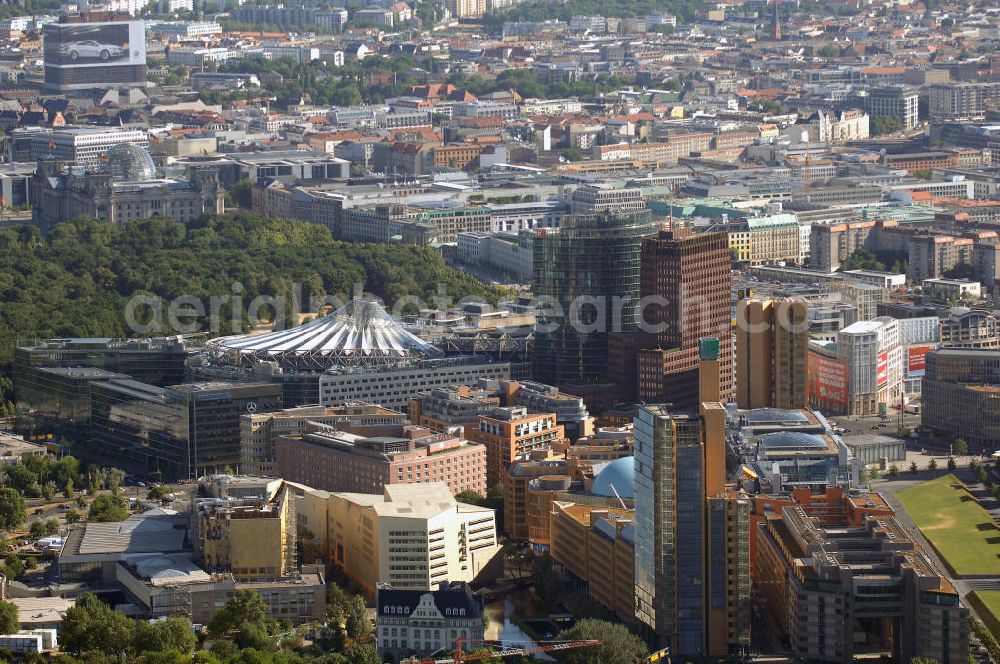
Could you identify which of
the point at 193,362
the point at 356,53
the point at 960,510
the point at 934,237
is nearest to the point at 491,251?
the point at 934,237

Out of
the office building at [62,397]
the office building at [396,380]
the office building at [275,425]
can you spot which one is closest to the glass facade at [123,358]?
the office building at [62,397]

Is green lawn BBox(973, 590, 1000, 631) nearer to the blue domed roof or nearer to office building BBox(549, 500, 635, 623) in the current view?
office building BBox(549, 500, 635, 623)

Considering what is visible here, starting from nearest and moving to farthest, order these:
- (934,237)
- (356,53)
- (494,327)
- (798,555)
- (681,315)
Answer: (798,555), (681,315), (494,327), (934,237), (356,53)

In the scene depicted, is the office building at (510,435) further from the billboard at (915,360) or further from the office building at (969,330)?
the office building at (969,330)

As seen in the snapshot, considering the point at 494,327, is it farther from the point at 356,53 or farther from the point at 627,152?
the point at 356,53

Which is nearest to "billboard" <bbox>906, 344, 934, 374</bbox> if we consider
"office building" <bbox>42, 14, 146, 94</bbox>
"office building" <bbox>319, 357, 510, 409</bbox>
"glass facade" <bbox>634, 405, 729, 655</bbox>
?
"office building" <bbox>319, 357, 510, 409</bbox>

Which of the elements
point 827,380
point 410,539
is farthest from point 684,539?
point 827,380

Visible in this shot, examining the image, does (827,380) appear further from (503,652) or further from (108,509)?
(503,652)
